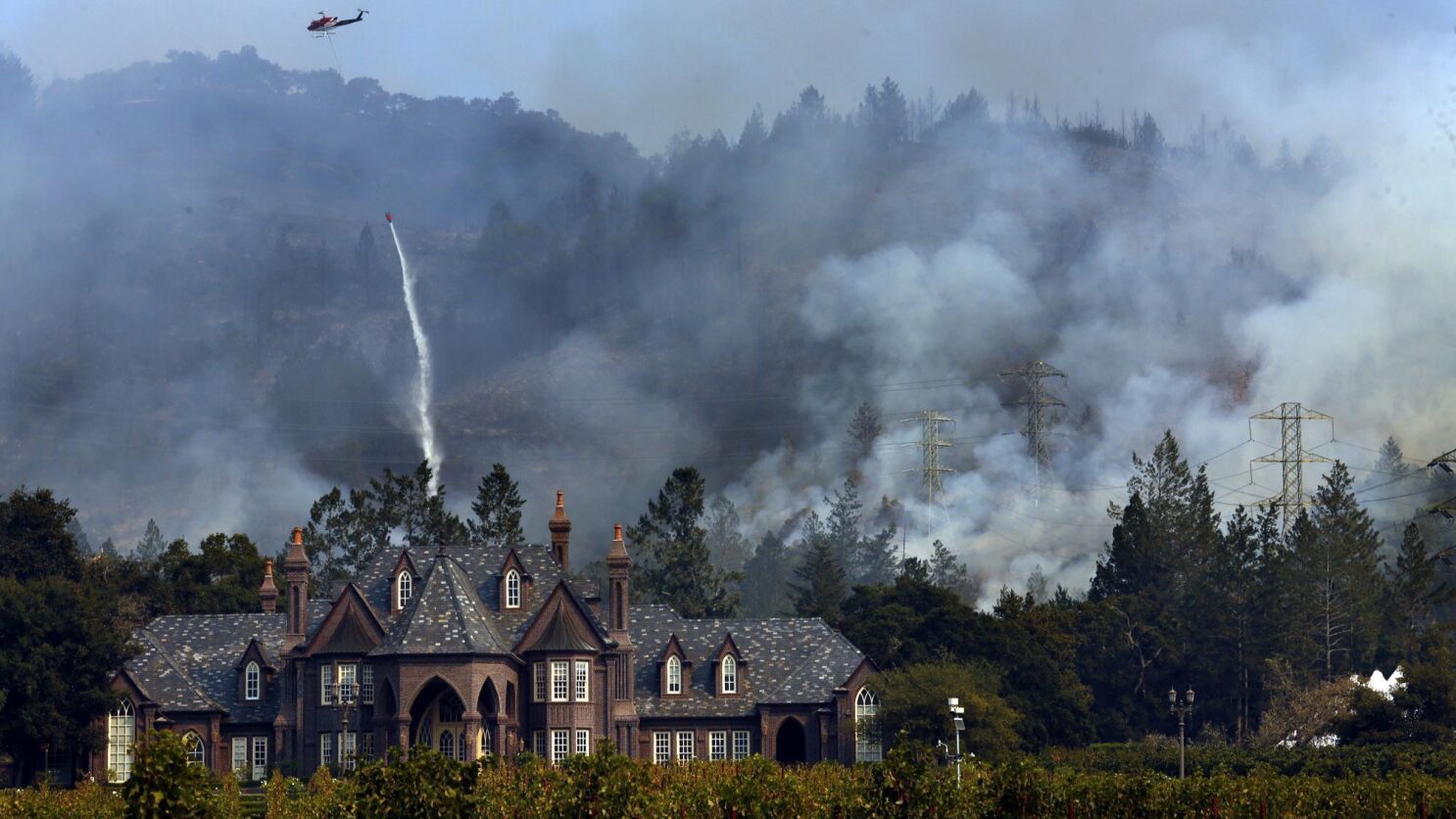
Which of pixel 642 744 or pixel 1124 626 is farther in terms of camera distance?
pixel 1124 626

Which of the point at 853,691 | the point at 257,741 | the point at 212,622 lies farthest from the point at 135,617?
the point at 853,691

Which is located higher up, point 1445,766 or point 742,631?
point 742,631

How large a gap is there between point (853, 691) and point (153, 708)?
3907cm

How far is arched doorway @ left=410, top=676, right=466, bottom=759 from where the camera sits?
111 meters

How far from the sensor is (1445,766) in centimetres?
10150

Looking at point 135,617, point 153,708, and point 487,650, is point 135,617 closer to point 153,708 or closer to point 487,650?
point 153,708

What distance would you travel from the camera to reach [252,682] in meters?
118

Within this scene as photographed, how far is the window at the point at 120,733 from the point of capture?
113m

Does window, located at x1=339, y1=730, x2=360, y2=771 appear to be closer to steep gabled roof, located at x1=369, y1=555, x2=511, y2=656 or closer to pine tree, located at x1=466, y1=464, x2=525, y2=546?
steep gabled roof, located at x1=369, y1=555, x2=511, y2=656

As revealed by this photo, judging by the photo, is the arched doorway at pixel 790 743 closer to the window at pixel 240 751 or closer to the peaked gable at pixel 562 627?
the peaked gable at pixel 562 627

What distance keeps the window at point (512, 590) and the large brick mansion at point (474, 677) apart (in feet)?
0.26

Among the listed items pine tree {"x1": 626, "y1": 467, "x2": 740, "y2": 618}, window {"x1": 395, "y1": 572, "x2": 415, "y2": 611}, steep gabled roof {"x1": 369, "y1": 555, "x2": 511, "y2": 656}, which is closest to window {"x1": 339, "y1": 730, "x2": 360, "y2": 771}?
steep gabled roof {"x1": 369, "y1": 555, "x2": 511, "y2": 656}

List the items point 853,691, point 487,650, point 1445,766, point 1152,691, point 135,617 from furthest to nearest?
point 1152,691 → point 135,617 → point 853,691 → point 487,650 → point 1445,766

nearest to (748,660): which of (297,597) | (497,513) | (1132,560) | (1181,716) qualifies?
(297,597)
